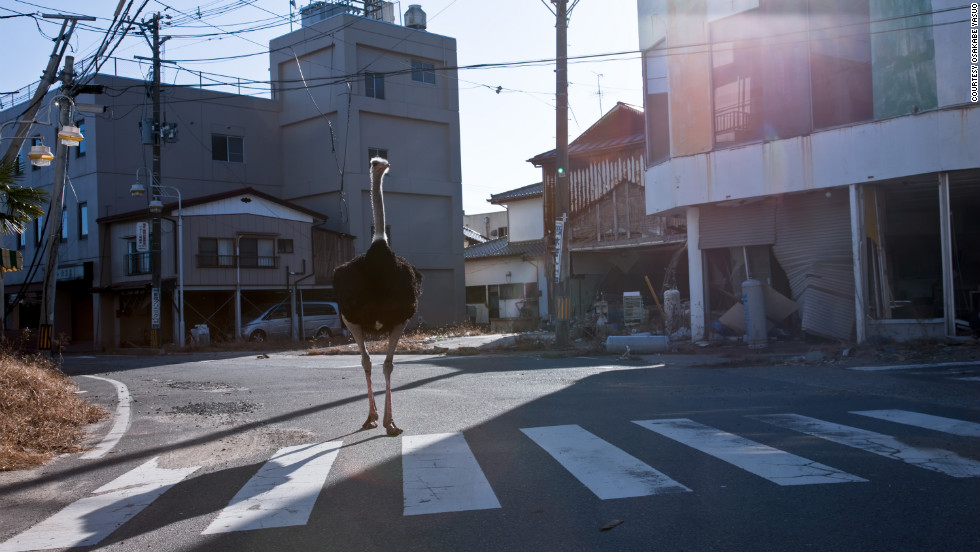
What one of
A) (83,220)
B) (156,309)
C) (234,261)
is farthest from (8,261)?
(83,220)

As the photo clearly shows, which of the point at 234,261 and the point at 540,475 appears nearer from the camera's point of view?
the point at 540,475

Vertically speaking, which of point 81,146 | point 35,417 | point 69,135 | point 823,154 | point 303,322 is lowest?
point 35,417

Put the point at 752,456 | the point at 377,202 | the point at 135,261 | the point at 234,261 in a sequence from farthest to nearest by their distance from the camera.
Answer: the point at 135,261 < the point at 234,261 < the point at 377,202 < the point at 752,456

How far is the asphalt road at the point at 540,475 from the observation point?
453 centimetres

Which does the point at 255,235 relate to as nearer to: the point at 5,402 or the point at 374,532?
the point at 5,402

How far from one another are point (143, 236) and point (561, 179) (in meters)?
20.2

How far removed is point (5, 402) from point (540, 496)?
20.5 feet

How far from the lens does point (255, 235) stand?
34.1 meters

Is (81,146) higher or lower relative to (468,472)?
higher

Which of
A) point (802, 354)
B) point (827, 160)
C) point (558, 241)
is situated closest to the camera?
point (802, 354)

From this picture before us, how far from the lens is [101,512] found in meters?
5.36

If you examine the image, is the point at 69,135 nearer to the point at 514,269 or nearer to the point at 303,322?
the point at 303,322

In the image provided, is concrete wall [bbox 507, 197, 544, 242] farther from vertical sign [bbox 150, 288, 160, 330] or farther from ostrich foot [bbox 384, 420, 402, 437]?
ostrich foot [bbox 384, 420, 402, 437]

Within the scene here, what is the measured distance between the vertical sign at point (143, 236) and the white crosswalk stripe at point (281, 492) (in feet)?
90.3
